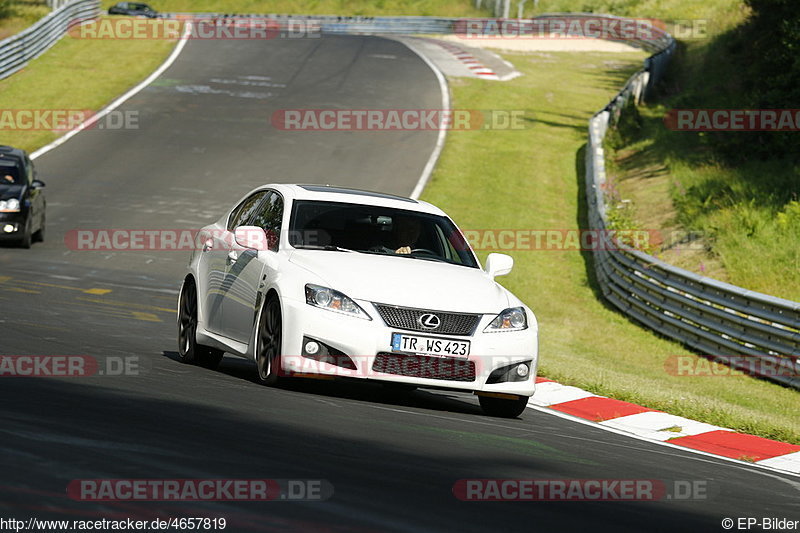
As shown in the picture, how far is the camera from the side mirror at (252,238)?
9703mm

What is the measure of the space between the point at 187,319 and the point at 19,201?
10716 mm

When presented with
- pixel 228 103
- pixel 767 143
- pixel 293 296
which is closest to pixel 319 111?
pixel 228 103

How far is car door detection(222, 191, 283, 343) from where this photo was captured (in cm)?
966

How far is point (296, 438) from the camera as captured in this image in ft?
22.2

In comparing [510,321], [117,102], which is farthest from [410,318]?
[117,102]

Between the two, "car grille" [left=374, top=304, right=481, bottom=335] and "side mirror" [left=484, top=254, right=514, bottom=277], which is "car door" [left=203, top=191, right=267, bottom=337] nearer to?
"car grille" [left=374, top=304, right=481, bottom=335]

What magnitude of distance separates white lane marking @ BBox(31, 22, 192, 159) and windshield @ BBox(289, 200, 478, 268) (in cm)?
2109

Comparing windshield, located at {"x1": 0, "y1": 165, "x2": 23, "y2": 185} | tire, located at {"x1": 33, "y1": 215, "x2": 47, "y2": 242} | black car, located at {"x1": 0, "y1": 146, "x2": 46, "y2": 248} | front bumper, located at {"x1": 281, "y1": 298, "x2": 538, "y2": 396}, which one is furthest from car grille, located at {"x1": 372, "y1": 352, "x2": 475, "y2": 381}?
tire, located at {"x1": 33, "y1": 215, "x2": 47, "y2": 242}

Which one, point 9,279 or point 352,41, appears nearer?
point 9,279

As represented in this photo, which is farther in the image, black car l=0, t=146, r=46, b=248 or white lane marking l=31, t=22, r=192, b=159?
white lane marking l=31, t=22, r=192, b=159

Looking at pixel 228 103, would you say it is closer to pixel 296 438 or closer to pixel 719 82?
pixel 719 82

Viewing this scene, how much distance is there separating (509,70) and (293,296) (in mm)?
37437

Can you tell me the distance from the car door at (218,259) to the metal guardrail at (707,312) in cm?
710

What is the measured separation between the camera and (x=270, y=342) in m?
9.18
